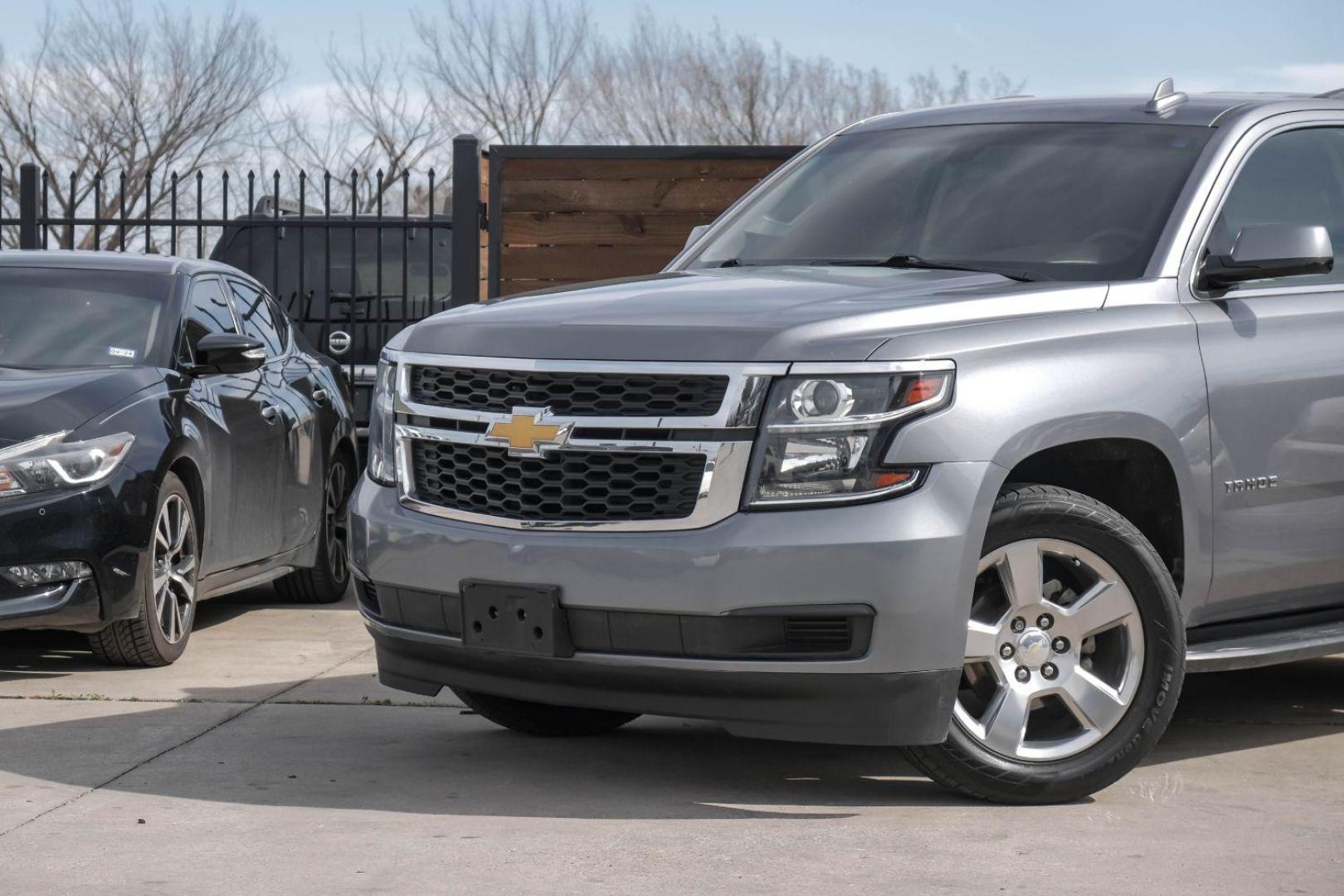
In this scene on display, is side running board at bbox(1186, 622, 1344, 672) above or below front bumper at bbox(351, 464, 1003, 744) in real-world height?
below

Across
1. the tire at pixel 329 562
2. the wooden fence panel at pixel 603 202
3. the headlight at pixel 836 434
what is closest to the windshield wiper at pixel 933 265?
the headlight at pixel 836 434

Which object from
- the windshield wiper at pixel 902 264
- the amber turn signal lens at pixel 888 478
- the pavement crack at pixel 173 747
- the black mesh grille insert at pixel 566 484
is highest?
the windshield wiper at pixel 902 264

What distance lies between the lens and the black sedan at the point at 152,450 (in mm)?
7031

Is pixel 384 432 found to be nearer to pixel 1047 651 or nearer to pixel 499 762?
pixel 499 762

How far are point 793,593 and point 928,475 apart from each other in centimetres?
42

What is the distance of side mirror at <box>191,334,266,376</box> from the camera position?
26.3 ft

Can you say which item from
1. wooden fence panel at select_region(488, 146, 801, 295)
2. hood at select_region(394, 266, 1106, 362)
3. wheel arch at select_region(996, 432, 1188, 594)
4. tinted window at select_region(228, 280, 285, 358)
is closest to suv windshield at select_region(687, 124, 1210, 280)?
hood at select_region(394, 266, 1106, 362)

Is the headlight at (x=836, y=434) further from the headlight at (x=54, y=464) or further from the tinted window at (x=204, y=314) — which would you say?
the tinted window at (x=204, y=314)

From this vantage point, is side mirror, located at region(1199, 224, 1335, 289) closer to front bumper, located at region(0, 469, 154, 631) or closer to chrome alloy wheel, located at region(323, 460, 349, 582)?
front bumper, located at region(0, 469, 154, 631)

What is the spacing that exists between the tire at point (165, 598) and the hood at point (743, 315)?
249 centimetres

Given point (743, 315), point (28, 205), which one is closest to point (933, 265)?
point (743, 315)

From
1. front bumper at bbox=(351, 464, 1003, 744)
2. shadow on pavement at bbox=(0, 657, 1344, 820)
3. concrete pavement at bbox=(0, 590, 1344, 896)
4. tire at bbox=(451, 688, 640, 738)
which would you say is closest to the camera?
concrete pavement at bbox=(0, 590, 1344, 896)

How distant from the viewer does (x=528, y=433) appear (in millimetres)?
4879

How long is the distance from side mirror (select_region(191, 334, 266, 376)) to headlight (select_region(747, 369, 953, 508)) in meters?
4.02
